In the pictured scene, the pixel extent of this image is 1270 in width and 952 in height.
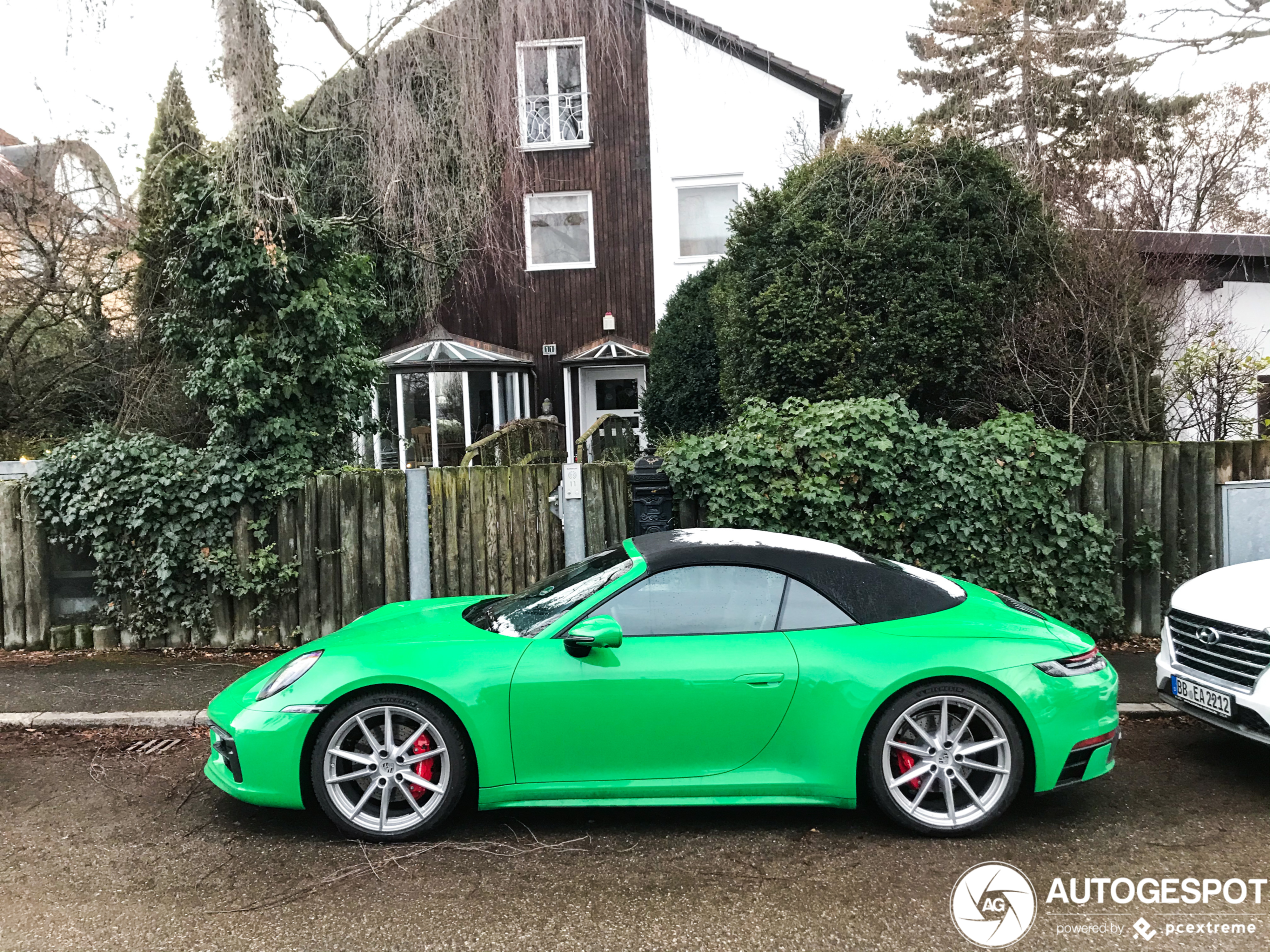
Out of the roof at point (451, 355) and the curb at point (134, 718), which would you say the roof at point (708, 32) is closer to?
the curb at point (134, 718)

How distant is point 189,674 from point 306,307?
9.90 feet

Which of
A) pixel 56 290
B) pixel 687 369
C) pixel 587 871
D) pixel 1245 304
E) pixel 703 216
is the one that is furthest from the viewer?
pixel 703 216

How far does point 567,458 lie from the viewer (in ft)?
58.5

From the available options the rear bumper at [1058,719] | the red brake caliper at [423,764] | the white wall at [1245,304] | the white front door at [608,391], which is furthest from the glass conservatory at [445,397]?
the rear bumper at [1058,719]

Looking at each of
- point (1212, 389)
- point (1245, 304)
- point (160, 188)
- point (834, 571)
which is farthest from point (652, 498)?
point (1245, 304)

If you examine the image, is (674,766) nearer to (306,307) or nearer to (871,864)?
(871,864)

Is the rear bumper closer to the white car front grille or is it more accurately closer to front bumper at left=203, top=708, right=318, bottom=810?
the white car front grille

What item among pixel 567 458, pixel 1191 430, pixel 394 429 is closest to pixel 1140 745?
pixel 1191 430

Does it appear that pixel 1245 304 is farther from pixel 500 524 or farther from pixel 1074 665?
pixel 500 524

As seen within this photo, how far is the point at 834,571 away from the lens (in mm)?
4434

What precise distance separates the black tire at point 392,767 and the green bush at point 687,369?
400 inches

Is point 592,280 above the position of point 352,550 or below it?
above

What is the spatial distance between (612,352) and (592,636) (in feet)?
48.8

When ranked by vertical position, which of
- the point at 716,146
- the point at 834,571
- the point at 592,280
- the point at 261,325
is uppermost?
the point at 716,146
